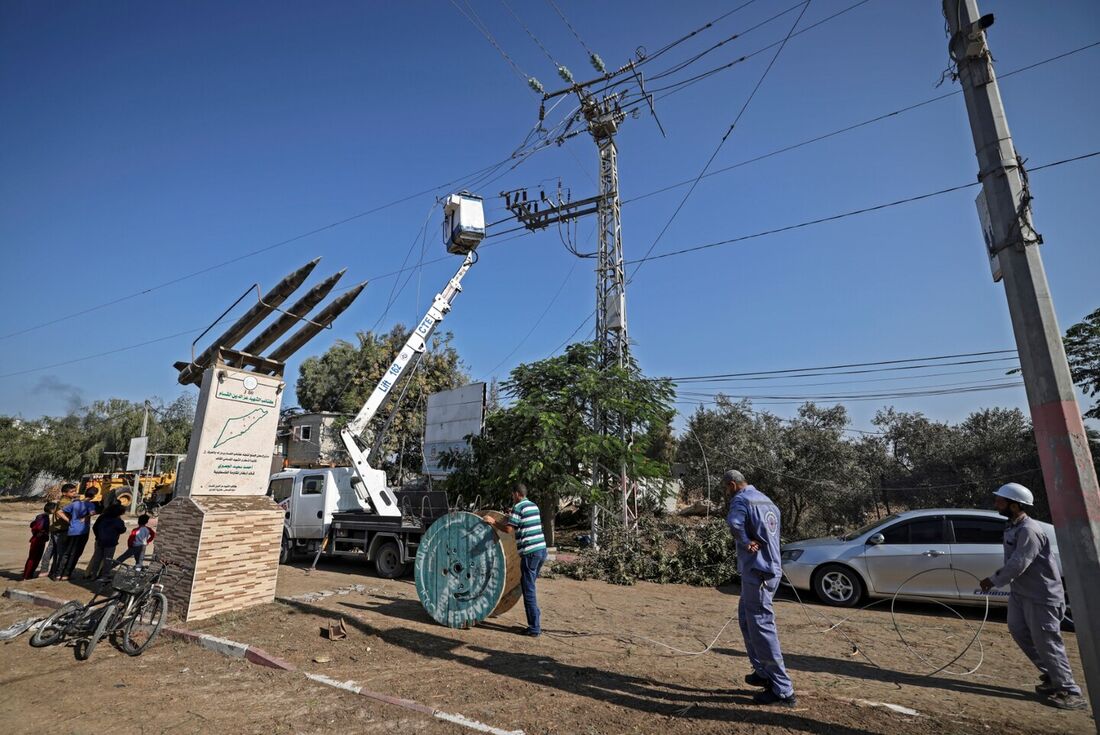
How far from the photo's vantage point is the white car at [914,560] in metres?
7.90

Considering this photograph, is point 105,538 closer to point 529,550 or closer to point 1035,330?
point 529,550

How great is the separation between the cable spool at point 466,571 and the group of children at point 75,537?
5.88m

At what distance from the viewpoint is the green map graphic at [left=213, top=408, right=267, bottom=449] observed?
8273 millimetres

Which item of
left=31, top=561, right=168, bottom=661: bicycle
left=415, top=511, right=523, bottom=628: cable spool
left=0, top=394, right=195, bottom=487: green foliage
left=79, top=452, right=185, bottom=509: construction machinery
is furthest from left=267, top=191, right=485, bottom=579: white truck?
left=0, top=394, right=195, bottom=487: green foliage

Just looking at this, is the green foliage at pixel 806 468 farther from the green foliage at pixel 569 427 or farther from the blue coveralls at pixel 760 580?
the blue coveralls at pixel 760 580

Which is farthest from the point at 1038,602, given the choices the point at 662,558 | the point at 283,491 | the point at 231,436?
the point at 283,491

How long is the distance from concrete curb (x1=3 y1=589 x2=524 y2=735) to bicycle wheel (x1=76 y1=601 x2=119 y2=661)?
2.13 feet

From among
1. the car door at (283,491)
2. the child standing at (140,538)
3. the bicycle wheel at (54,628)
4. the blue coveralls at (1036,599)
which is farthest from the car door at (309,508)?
the blue coveralls at (1036,599)

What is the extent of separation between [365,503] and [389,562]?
217 cm

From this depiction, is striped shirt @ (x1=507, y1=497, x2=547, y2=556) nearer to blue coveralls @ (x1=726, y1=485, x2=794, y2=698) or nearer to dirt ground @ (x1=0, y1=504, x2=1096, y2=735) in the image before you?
dirt ground @ (x1=0, y1=504, x2=1096, y2=735)

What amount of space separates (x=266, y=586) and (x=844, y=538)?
29.8ft

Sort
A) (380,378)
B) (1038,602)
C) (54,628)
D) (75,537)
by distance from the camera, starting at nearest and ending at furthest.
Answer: (1038,602) → (54,628) → (75,537) → (380,378)

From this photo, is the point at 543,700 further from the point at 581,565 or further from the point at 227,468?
the point at 581,565

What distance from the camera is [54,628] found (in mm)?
6289
